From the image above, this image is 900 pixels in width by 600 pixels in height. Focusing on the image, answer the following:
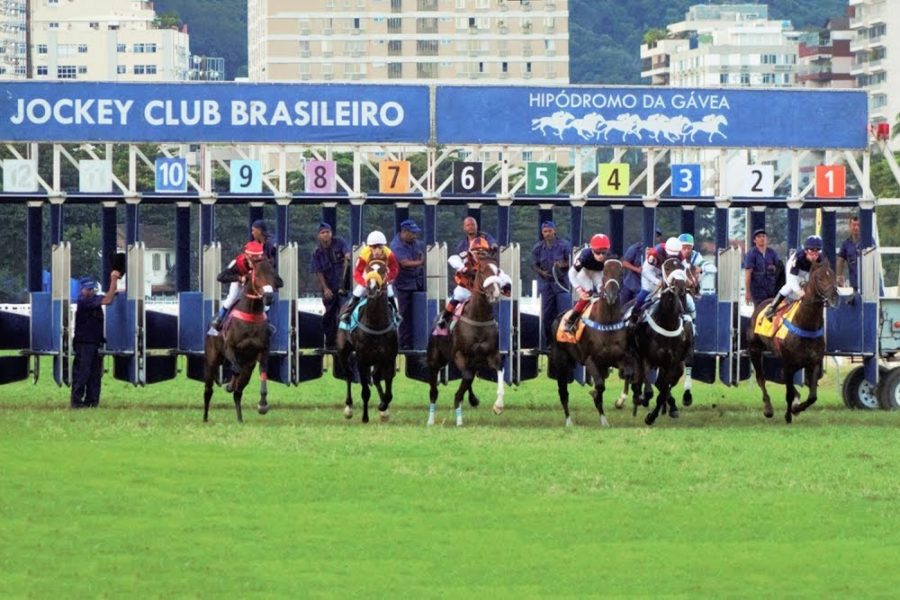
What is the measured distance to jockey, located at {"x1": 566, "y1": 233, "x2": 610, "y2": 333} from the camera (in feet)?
79.2

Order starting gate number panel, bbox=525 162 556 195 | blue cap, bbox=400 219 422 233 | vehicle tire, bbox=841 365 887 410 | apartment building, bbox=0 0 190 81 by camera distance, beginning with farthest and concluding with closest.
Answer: apartment building, bbox=0 0 190 81, vehicle tire, bbox=841 365 887 410, starting gate number panel, bbox=525 162 556 195, blue cap, bbox=400 219 422 233

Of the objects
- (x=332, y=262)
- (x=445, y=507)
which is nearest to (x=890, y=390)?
(x=332, y=262)

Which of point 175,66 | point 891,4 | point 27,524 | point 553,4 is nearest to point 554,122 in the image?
point 27,524

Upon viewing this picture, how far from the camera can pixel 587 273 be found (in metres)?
24.4

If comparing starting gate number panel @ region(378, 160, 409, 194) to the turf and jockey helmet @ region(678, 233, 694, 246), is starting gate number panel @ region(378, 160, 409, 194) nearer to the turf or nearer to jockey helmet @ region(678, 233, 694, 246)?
the turf

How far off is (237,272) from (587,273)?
10.8 ft

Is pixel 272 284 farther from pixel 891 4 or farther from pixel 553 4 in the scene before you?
pixel 553 4

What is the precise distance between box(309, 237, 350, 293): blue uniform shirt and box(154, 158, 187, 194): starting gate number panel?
154 cm

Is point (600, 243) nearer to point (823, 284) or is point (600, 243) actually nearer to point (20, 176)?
point (823, 284)

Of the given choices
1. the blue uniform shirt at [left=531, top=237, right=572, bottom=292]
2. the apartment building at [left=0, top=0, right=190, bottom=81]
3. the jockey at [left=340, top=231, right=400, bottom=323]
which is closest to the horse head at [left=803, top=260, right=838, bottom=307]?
the blue uniform shirt at [left=531, top=237, right=572, bottom=292]

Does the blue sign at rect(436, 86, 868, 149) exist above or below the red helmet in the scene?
above

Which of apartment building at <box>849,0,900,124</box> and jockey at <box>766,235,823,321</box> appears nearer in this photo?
jockey at <box>766,235,823,321</box>

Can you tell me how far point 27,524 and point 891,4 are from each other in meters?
123

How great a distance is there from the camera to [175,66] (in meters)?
167
